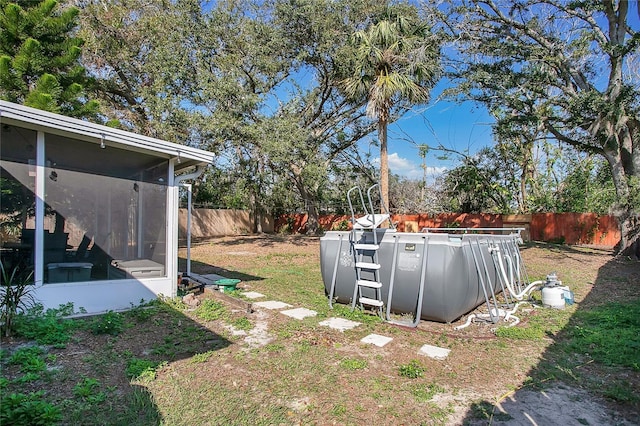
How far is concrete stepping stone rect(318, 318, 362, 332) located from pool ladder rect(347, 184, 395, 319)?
34cm

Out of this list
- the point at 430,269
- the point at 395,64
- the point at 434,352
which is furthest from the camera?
the point at 395,64

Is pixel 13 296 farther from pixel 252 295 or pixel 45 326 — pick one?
pixel 252 295

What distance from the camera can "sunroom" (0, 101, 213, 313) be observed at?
396cm

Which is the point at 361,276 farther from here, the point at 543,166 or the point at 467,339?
Result: the point at 543,166

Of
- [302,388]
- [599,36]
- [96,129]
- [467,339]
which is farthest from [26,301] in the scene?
[599,36]

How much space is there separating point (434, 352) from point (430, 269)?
0.94 metres

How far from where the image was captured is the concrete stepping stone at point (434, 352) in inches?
134

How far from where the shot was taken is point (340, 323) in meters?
4.39

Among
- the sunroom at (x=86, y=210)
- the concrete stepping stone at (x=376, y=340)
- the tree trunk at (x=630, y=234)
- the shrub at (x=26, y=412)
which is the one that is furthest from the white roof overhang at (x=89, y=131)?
the tree trunk at (x=630, y=234)

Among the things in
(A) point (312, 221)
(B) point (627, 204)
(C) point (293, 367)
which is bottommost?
(C) point (293, 367)

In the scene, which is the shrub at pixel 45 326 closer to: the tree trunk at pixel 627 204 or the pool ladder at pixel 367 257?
the pool ladder at pixel 367 257

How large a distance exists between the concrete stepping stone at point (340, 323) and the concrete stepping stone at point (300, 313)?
327 millimetres

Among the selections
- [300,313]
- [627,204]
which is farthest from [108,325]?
[627,204]

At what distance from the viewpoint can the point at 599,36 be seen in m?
9.88
